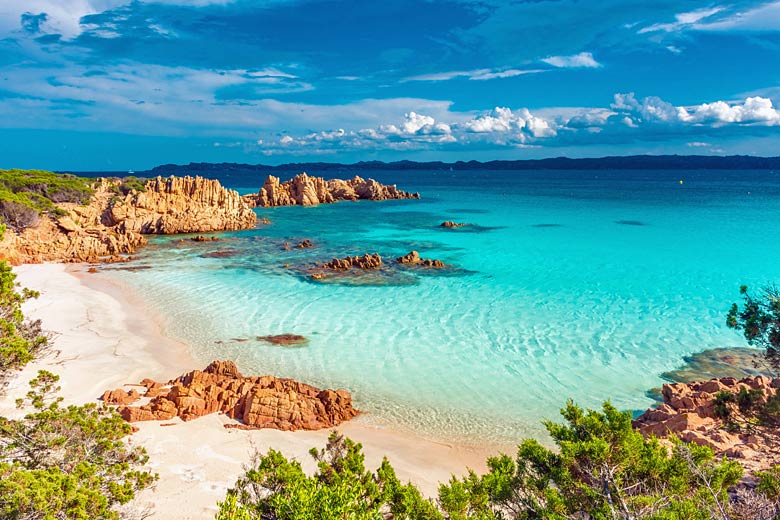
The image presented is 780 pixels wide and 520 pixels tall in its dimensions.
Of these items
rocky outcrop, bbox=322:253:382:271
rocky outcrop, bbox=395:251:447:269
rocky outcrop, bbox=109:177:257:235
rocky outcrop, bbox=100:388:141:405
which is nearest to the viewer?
rocky outcrop, bbox=100:388:141:405

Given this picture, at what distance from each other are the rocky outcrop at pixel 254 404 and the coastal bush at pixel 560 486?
489cm

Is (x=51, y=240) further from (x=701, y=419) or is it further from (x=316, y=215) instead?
(x=701, y=419)

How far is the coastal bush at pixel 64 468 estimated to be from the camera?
4.96 m

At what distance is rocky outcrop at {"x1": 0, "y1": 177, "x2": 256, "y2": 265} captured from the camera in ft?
106

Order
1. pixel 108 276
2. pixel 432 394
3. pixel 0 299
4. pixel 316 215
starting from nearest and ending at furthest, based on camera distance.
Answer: pixel 0 299, pixel 432 394, pixel 108 276, pixel 316 215

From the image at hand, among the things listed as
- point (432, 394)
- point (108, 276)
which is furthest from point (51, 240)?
point (432, 394)

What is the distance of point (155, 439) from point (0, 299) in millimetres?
4566

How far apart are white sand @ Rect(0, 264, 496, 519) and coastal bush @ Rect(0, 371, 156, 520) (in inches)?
65.0

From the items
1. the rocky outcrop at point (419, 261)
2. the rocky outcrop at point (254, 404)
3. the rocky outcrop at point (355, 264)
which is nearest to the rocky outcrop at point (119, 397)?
the rocky outcrop at point (254, 404)

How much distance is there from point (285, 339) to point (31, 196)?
133 feet

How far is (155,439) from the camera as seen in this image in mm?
10648

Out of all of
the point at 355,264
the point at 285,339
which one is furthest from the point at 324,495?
the point at 355,264

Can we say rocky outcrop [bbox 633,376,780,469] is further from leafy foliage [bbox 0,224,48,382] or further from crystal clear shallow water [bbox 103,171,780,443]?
leafy foliage [bbox 0,224,48,382]

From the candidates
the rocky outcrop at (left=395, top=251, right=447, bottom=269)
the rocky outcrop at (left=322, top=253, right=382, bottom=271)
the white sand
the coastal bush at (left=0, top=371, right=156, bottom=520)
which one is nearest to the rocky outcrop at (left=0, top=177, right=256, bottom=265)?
the white sand
